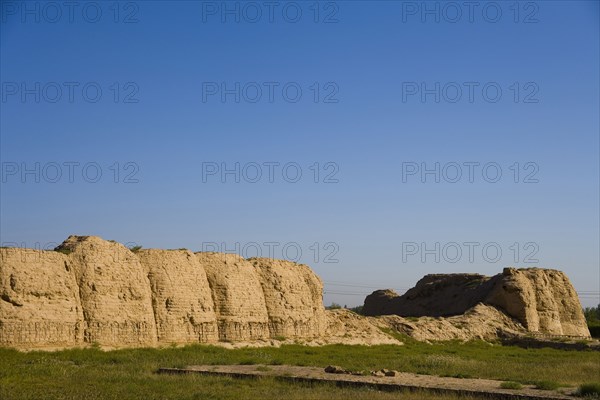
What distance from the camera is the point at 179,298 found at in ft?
87.6

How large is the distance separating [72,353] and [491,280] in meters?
32.0

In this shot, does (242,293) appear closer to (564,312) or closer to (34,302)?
(34,302)

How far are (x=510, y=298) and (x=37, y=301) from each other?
30637mm

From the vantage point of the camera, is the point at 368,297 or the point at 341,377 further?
the point at 368,297

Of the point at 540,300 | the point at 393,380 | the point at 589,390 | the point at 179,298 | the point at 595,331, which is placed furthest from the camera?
the point at 595,331

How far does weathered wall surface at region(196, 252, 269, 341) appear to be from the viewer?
2856 centimetres

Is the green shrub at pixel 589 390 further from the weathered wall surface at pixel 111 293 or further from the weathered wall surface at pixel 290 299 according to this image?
the weathered wall surface at pixel 290 299

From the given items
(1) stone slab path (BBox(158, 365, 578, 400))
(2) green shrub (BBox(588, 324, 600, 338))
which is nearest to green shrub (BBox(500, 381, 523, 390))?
(1) stone slab path (BBox(158, 365, 578, 400))

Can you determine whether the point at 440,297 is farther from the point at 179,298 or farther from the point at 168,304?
the point at 168,304

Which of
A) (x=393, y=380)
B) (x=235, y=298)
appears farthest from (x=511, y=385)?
(x=235, y=298)

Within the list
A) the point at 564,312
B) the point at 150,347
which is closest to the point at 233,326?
the point at 150,347

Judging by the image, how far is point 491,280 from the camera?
157 feet

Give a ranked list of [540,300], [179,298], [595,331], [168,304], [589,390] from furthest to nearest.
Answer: [595,331], [540,300], [179,298], [168,304], [589,390]

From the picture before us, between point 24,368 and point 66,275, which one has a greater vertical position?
point 66,275
